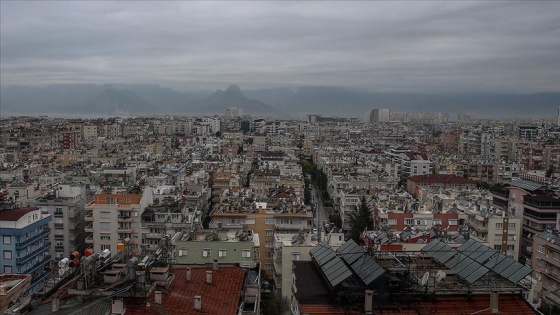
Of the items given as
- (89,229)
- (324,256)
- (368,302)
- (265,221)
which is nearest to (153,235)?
(89,229)

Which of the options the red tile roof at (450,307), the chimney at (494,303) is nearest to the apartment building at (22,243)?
the red tile roof at (450,307)

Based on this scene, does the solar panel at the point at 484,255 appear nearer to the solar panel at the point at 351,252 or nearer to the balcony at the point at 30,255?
the solar panel at the point at 351,252

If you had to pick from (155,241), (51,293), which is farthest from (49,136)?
(51,293)

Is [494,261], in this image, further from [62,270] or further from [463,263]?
[62,270]

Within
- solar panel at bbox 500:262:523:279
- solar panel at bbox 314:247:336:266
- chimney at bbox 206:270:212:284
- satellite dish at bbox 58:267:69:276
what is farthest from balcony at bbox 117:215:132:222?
solar panel at bbox 500:262:523:279

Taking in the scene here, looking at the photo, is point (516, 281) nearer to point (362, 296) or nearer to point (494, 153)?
point (362, 296)

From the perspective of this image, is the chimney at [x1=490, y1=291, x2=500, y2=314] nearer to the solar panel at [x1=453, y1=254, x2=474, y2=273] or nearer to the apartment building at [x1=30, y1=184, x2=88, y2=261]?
the solar panel at [x1=453, y1=254, x2=474, y2=273]
